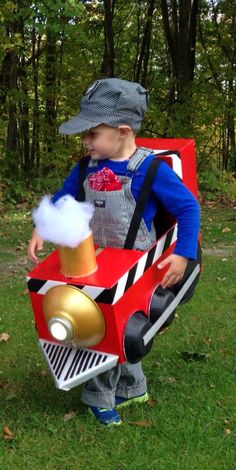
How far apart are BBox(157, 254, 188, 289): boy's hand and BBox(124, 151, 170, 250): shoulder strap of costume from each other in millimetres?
181

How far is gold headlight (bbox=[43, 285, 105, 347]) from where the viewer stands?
2.44 m

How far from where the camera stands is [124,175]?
2.69 meters

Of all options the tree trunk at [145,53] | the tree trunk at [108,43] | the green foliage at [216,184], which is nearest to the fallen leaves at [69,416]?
the green foliage at [216,184]

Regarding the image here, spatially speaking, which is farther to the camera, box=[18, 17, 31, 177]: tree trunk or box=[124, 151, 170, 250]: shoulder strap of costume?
box=[18, 17, 31, 177]: tree trunk

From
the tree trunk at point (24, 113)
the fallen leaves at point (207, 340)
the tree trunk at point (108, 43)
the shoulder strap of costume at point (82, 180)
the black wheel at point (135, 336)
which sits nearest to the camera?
the black wheel at point (135, 336)

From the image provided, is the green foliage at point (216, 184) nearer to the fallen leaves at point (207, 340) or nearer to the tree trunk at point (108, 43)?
the tree trunk at point (108, 43)

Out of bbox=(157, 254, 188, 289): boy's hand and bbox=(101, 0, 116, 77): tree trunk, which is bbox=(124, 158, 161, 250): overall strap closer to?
bbox=(157, 254, 188, 289): boy's hand

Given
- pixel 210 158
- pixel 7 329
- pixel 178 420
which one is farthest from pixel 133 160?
pixel 210 158

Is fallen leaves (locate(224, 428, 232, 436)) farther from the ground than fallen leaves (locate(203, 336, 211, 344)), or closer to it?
farther from the ground

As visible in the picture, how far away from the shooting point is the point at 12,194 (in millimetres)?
10984

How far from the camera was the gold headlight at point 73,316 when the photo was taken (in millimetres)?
2438

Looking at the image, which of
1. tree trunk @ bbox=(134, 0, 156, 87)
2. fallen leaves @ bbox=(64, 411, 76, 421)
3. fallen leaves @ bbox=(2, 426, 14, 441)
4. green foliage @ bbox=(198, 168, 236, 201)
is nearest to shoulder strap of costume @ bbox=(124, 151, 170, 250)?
fallen leaves @ bbox=(64, 411, 76, 421)

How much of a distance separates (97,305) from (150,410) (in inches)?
37.7

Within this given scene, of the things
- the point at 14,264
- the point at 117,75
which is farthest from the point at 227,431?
the point at 117,75
